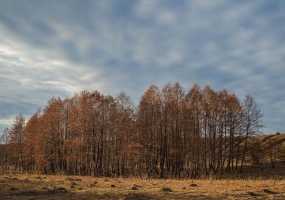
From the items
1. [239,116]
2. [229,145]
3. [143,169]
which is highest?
[239,116]

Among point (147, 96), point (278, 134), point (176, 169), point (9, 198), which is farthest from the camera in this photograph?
point (278, 134)

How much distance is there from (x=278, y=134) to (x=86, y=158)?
70.1 metres

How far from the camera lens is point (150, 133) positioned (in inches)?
2382

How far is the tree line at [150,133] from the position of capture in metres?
59.6

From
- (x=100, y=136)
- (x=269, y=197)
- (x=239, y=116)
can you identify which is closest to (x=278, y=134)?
(x=239, y=116)

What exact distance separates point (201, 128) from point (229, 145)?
21.2 ft

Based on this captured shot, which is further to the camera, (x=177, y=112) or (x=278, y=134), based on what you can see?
(x=278, y=134)

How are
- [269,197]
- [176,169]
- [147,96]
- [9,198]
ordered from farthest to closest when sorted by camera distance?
[147,96] < [176,169] < [9,198] < [269,197]

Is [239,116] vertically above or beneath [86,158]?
above

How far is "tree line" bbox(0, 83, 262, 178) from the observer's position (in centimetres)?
5962

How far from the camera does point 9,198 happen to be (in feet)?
55.9

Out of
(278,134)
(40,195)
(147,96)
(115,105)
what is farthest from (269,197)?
(278,134)

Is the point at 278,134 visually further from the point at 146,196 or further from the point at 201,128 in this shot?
the point at 146,196

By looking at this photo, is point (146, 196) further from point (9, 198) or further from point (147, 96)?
point (147, 96)
